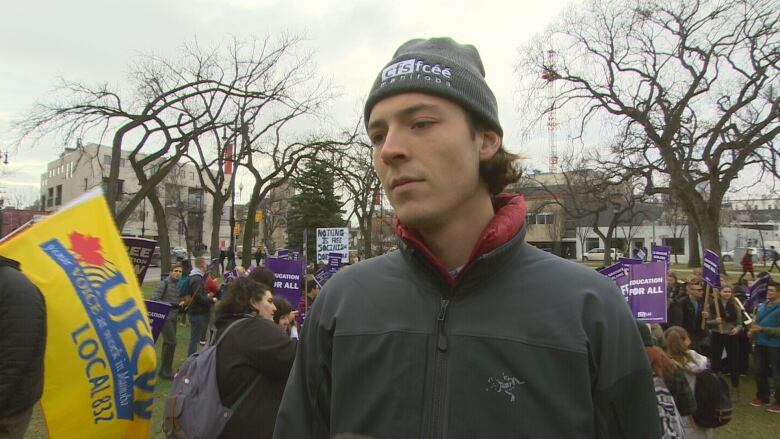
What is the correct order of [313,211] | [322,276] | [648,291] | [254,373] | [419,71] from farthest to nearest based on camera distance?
[313,211]
[322,276]
[648,291]
[254,373]
[419,71]

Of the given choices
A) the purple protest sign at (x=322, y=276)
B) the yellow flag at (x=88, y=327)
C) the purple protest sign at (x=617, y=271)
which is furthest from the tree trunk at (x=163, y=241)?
the yellow flag at (x=88, y=327)

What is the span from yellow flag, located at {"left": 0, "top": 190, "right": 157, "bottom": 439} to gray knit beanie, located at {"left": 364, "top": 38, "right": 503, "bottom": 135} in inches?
71.5

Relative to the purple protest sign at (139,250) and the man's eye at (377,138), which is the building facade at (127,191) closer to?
the purple protest sign at (139,250)

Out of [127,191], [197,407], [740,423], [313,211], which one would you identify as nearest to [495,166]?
[197,407]

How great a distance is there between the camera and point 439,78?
1475 millimetres

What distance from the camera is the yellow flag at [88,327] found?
2500 millimetres

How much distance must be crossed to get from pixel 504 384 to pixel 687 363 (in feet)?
15.8

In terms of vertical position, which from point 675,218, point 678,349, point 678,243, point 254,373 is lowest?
point 678,349

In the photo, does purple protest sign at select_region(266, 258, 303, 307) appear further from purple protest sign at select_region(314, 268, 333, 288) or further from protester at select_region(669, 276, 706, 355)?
protester at select_region(669, 276, 706, 355)

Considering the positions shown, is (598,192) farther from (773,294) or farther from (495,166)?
(495,166)

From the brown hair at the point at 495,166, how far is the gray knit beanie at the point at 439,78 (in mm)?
20

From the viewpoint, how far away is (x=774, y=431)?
723 cm

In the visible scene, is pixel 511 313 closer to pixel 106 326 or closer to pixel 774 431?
pixel 106 326

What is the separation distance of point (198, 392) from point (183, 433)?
27 centimetres
